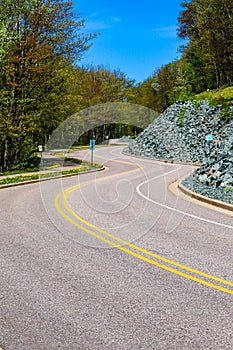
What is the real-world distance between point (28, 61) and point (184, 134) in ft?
71.5

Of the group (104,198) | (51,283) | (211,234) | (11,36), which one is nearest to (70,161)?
(11,36)

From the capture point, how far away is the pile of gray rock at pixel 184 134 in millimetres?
38344

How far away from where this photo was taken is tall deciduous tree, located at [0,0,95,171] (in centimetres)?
2616

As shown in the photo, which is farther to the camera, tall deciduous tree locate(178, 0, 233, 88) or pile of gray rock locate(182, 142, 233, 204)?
tall deciduous tree locate(178, 0, 233, 88)

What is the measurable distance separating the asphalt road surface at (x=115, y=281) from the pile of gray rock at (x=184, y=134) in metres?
27.7

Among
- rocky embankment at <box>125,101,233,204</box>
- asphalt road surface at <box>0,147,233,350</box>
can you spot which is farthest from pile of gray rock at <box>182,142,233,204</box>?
rocky embankment at <box>125,101,233,204</box>

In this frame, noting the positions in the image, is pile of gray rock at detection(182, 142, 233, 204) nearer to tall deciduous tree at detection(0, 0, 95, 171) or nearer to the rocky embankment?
the rocky embankment

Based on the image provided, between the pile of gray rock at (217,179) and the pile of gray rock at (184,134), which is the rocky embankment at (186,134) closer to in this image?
the pile of gray rock at (184,134)

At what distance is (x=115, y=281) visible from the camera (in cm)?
527

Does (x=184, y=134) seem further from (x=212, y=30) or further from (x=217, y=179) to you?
(x=217, y=179)

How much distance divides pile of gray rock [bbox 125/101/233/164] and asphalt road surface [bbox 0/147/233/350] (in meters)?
27.7

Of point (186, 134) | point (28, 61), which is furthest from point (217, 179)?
point (186, 134)

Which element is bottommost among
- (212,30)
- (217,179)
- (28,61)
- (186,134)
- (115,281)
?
(115,281)

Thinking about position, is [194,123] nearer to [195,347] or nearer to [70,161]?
[70,161]
